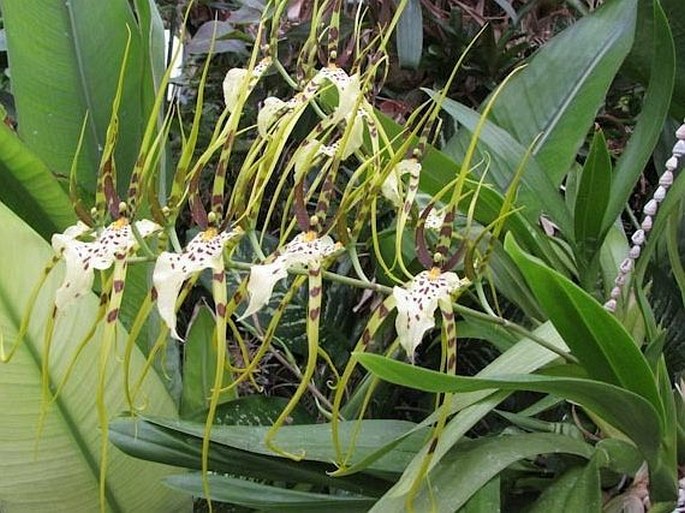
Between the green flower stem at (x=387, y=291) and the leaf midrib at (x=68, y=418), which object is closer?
the green flower stem at (x=387, y=291)

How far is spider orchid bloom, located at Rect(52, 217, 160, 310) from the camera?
0.43 meters

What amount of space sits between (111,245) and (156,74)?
1.25ft

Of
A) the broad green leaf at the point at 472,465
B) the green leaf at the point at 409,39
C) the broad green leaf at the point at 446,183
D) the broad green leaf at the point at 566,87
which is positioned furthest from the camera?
the green leaf at the point at 409,39

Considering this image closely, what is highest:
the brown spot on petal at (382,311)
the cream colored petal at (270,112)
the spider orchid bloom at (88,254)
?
the cream colored petal at (270,112)

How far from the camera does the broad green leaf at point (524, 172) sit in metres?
0.69

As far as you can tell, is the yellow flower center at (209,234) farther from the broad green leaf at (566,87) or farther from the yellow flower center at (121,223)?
the broad green leaf at (566,87)

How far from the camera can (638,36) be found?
802 mm

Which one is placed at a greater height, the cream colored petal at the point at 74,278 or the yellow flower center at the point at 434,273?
the cream colored petal at the point at 74,278

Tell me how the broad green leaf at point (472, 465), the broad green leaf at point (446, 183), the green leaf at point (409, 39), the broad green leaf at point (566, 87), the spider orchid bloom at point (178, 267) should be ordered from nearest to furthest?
the spider orchid bloom at point (178, 267) < the broad green leaf at point (472, 465) < the broad green leaf at point (446, 183) < the broad green leaf at point (566, 87) < the green leaf at point (409, 39)

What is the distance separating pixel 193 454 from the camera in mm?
589

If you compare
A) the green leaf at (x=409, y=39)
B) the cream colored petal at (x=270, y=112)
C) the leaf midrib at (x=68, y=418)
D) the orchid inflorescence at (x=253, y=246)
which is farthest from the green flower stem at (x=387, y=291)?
the green leaf at (x=409, y=39)

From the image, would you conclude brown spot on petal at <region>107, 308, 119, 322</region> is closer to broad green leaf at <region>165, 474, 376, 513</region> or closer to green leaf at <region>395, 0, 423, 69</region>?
broad green leaf at <region>165, 474, 376, 513</region>

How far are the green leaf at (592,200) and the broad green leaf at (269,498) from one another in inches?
10.5

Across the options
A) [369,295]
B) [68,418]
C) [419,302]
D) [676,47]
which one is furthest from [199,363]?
[676,47]
